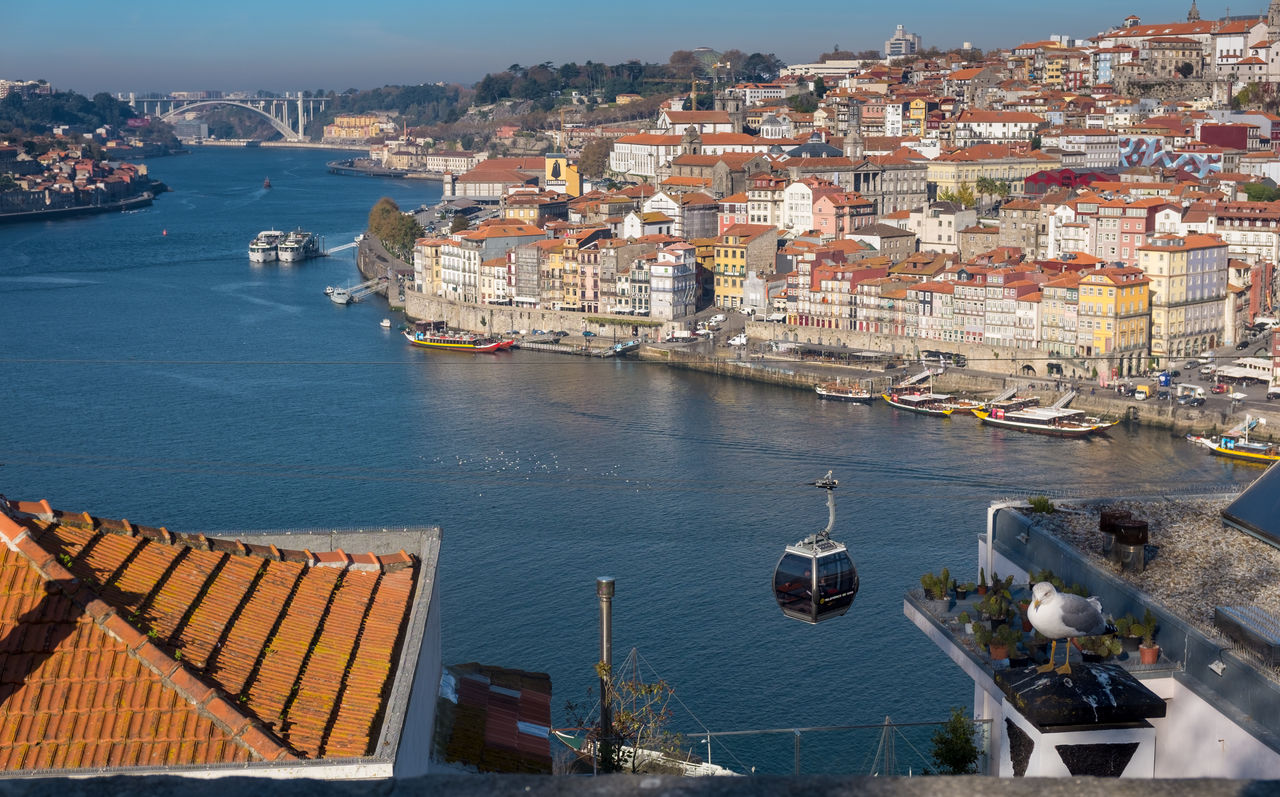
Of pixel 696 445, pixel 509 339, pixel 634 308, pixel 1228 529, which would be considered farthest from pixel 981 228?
pixel 1228 529

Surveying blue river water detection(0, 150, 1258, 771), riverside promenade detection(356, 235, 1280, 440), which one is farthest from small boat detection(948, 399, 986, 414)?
riverside promenade detection(356, 235, 1280, 440)

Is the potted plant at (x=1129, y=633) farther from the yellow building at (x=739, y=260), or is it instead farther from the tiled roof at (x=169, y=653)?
the yellow building at (x=739, y=260)

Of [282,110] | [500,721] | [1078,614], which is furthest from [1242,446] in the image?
[282,110]

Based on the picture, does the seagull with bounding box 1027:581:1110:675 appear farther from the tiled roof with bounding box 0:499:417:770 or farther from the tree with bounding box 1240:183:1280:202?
the tree with bounding box 1240:183:1280:202

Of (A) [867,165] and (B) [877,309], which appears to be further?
(A) [867,165]

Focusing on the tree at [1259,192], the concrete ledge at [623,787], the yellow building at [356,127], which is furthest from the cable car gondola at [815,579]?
the yellow building at [356,127]

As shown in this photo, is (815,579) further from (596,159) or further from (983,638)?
(596,159)

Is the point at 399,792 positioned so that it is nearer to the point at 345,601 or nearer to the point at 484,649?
the point at 345,601
